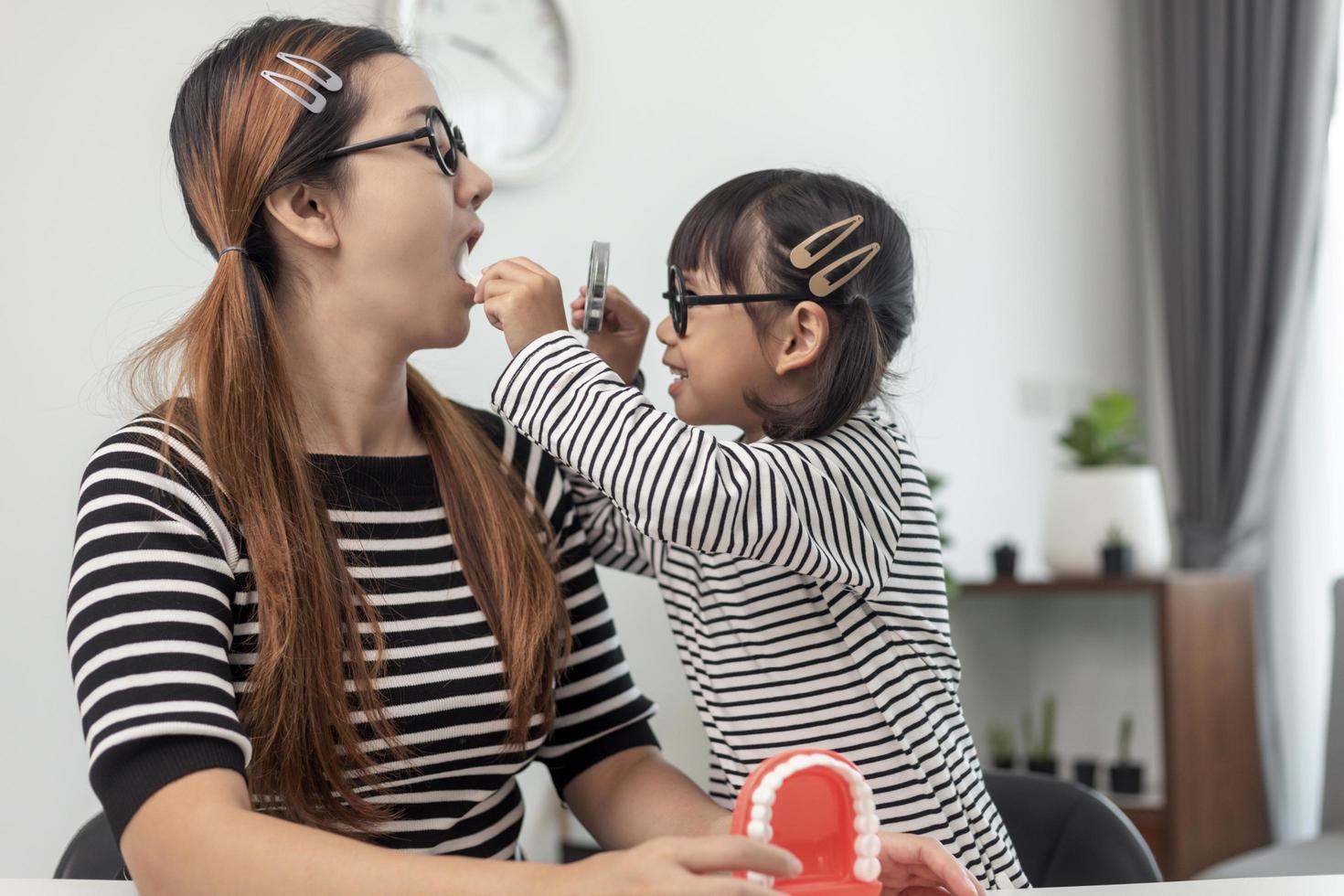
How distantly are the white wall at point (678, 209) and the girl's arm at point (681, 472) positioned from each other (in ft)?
3.12

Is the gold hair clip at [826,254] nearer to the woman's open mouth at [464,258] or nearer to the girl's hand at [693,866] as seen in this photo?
the woman's open mouth at [464,258]

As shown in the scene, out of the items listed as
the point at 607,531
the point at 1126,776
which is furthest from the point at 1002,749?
the point at 607,531

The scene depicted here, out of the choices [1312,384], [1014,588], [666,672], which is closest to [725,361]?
[666,672]

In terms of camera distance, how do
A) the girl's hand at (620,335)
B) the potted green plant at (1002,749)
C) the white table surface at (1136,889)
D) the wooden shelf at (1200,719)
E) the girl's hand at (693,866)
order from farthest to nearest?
1. the potted green plant at (1002,749)
2. the wooden shelf at (1200,719)
3. the girl's hand at (620,335)
4. the white table surface at (1136,889)
5. the girl's hand at (693,866)

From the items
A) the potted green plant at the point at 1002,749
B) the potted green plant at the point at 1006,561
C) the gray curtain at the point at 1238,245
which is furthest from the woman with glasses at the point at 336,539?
the gray curtain at the point at 1238,245

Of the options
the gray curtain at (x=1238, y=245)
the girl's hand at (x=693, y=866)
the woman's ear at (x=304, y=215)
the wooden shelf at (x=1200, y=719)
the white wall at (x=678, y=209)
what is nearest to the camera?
the girl's hand at (x=693, y=866)

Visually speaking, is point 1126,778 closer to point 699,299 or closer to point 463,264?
point 699,299

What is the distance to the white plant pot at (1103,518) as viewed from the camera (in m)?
3.15

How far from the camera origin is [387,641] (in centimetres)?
115

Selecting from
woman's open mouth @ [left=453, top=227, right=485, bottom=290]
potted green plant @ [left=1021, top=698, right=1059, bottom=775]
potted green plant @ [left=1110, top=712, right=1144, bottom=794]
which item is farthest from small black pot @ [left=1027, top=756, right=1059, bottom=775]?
woman's open mouth @ [left=453, top=227, right=485, bottom=290]

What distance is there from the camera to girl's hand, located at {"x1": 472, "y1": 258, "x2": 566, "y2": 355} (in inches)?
44.8

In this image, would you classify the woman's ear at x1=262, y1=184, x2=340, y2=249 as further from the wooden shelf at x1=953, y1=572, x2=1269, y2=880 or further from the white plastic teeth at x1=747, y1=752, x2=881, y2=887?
the wooden shelf at x1=953, y1=572, x2=1269, y2=880

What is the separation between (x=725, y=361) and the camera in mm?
1283

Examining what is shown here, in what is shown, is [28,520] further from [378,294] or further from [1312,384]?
[1312,384]
